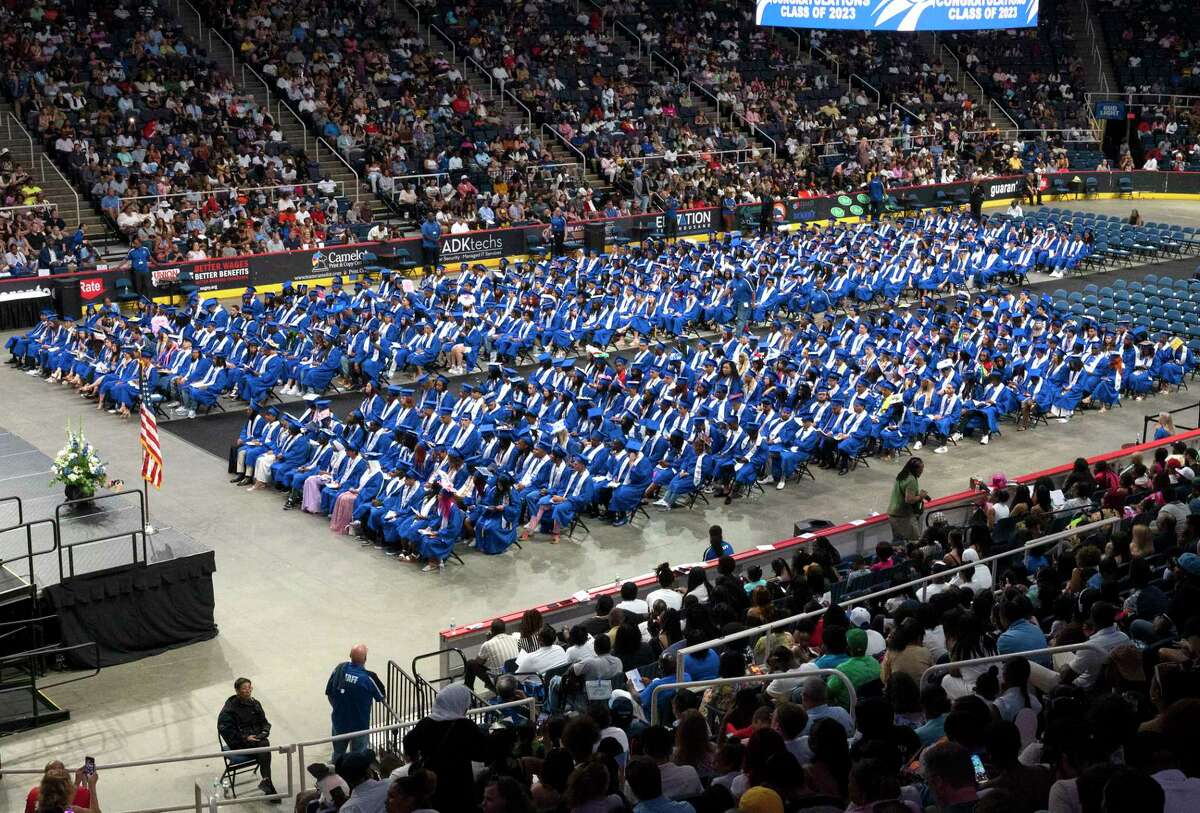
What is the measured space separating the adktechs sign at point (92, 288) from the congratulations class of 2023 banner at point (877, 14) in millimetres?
20028

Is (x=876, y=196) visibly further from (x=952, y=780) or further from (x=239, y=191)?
(x=952, y=780)

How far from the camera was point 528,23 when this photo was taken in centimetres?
4953

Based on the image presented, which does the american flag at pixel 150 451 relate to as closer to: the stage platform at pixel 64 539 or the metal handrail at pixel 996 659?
the stage platform at pixel 64 539

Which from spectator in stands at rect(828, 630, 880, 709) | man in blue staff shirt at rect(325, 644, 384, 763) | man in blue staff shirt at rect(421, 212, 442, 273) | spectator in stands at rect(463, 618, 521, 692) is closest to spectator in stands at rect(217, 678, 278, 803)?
man in blue staff shirt at rect(325, 644, 384, 763)

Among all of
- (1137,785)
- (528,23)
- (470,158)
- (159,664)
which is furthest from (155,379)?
(528,23)

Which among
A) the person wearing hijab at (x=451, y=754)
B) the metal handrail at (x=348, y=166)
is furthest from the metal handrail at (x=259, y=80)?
the person wearing hijab at (x=451, y=754)

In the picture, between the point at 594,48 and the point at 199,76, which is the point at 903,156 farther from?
the point at 199,76

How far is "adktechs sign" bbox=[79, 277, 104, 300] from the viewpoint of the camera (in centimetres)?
3189

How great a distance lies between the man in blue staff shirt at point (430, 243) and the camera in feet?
120

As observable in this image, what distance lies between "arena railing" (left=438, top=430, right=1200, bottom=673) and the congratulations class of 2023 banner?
24.5 meters

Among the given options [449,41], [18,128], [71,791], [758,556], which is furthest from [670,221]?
[71,791]

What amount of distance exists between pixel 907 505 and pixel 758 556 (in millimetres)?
2154

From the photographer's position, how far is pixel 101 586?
15438 mm

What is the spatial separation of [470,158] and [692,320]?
14.0m
